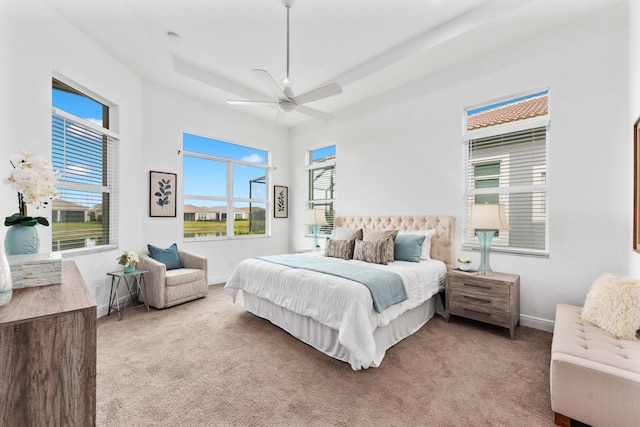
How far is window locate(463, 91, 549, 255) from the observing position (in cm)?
320

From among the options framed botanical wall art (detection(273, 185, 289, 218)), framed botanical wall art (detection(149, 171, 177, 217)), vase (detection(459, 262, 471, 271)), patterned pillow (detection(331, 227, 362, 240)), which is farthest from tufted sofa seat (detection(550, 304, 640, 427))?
framed botanical wall art (detection(273, 185, 289, 218))

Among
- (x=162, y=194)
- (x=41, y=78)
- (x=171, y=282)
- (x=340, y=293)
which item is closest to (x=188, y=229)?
(x=162, y=194)

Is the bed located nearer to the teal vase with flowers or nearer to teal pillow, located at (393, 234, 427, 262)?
teal pillow, located at (393, 234, 427, 262)

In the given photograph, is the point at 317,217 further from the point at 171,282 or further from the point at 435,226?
the point at 171,282

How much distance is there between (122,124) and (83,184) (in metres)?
0.98

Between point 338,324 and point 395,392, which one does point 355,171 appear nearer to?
point 338,324

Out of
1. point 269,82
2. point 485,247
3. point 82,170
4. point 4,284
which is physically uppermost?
point 269,82

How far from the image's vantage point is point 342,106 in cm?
515

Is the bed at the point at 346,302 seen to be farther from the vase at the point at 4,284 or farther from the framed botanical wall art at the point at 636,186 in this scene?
the vase at the point at 4,284

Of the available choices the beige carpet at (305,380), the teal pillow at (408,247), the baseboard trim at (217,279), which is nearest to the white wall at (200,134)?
the baseboard trim at (217,279)

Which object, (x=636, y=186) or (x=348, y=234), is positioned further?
(x=348, y=234)

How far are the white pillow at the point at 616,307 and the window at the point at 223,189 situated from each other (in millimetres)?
4992

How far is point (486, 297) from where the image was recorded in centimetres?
299

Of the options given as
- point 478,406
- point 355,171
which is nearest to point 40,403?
point 478,406
